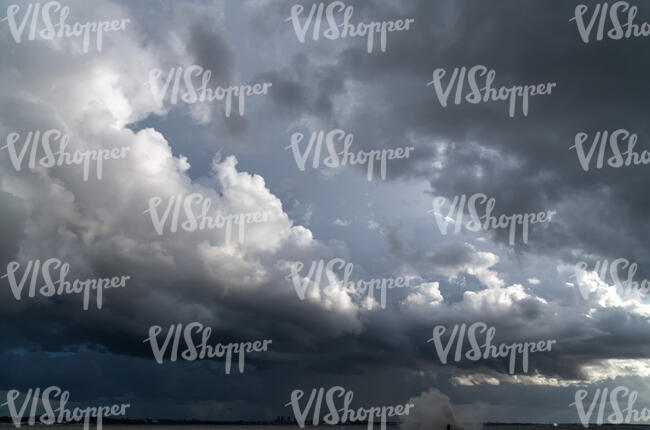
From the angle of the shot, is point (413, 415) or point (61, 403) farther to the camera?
point (413, 415)

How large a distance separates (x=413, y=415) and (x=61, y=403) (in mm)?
66657

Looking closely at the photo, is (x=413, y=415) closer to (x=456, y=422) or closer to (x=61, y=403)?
(x=456, y=422)

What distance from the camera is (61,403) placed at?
5378 centimetres

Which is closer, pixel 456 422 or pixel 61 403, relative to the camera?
pixel 61 403

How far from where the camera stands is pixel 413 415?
9756cm

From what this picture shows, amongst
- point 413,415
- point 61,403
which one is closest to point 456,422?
point 413,415

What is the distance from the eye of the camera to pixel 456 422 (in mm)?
94250

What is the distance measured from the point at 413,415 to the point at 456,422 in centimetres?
834

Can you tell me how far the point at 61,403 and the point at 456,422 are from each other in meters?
70.2
